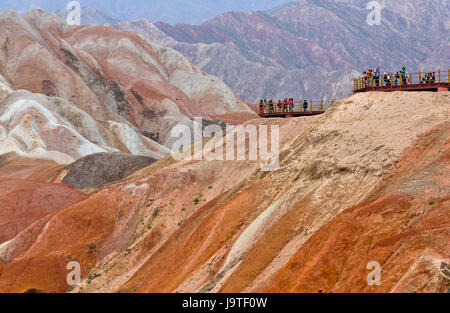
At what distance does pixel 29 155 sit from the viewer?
76.1m

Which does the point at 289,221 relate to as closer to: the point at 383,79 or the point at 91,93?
the point at 383,79

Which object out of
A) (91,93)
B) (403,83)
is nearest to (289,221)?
(403,83)

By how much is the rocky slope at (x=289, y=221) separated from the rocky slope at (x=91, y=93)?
37.4 metres

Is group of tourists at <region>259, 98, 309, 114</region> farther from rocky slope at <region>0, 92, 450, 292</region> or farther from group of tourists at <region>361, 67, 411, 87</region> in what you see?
group of tourists at <region>361, 67, 411, 87</region>

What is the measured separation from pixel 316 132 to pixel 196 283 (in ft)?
39.7

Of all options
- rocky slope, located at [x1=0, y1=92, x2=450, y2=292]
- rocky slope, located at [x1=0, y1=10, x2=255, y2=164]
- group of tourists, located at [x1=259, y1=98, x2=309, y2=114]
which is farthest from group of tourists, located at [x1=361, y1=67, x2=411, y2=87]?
rocky slope, located at [x1=0, y1=10, x2=255, y2=164]

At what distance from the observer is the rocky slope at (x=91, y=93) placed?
279 ft

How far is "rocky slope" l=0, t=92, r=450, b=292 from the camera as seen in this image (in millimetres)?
19281

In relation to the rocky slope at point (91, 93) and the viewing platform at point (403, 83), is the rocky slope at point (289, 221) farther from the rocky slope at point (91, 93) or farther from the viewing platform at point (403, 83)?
the rocky slope at point (91, 93)

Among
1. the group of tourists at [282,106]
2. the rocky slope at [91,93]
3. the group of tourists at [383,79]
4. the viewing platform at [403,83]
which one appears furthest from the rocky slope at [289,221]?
the rocky slope at [91,93]

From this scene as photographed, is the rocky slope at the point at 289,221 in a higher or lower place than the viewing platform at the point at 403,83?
lower

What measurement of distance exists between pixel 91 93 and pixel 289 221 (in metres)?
91.7

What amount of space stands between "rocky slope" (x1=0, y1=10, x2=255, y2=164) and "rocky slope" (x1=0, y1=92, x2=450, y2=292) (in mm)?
37376

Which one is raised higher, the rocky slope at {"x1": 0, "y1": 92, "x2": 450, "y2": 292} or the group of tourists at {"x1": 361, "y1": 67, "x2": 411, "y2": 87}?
the group of tourists at {"x1": 361, "y1": 67, "x2": 411, "y2": 87}
